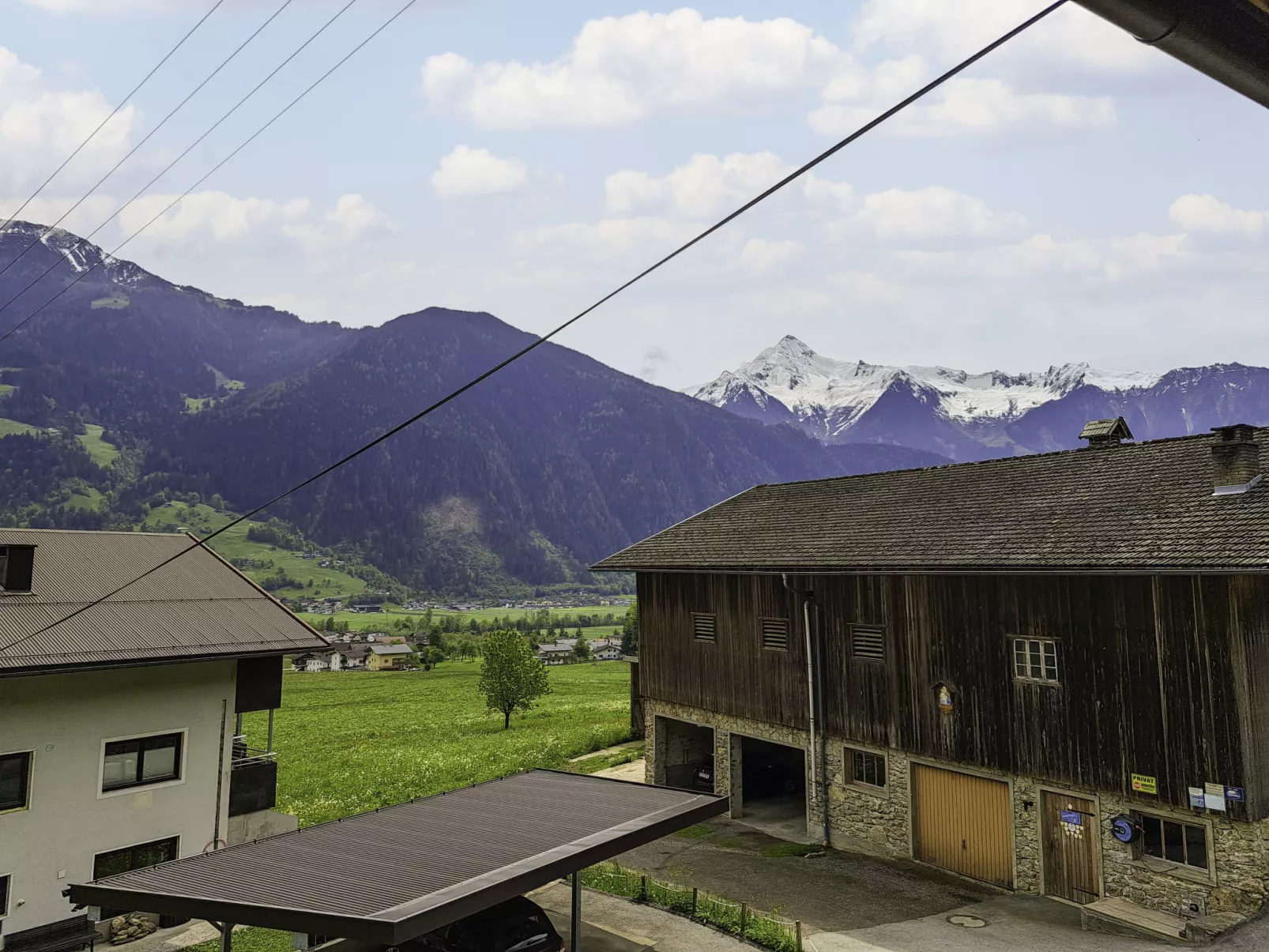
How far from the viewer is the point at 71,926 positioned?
1903cm

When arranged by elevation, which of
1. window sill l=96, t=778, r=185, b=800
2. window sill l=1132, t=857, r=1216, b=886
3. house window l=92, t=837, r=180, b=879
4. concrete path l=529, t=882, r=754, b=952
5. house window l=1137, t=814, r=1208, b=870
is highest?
window sill l=96, t=778, r=185, b=800

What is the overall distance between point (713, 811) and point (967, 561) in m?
8.74

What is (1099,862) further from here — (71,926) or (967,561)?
(71,926)

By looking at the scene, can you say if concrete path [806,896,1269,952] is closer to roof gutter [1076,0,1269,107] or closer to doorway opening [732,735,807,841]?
doorway opening [732,735,807,841]

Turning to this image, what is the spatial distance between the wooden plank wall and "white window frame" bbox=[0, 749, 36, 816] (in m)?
18.7

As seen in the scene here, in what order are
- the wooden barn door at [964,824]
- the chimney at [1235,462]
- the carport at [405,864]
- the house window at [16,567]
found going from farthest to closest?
the house window at [16,567] < the wooden barn door at [964,824] < the chimney at [1235,462] < the carport at [405,864]

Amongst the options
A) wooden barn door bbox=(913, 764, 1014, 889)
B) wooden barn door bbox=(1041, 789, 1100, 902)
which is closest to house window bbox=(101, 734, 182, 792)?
wooden barn door bbox=(913, 764, 1014, 889)

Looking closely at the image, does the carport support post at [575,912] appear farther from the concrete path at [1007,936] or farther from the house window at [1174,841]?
the house window at [1174,841]

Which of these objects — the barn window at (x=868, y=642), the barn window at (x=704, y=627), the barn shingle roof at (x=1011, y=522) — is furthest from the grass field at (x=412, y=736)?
the barn window at (x=868, y=642)

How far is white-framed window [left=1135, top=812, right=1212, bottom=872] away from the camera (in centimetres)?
1741

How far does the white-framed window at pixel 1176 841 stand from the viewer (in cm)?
1741

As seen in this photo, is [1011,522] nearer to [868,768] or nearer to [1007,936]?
[868,768]

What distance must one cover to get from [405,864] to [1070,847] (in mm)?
14685

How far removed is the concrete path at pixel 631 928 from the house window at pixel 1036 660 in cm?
898
